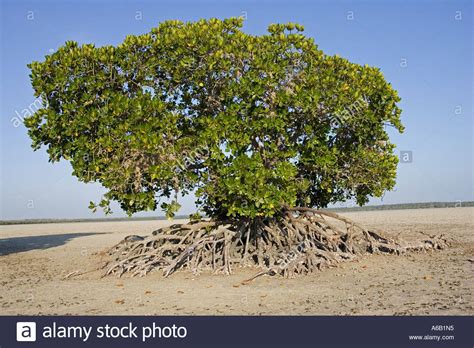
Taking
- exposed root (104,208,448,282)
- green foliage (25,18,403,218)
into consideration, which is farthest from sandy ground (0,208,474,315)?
green foliage (25,18,403,218)

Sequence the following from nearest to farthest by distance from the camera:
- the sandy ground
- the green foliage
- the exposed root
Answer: the sandy ground < the green foliage < the exposed root

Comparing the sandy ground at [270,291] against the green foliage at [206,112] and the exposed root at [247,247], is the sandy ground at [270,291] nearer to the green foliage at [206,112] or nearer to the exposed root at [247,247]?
the exposed root at [247,247]

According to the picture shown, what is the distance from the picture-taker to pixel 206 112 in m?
14.8

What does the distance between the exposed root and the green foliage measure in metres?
1.54

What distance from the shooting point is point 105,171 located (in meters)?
13.9

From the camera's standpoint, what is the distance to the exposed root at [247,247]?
48.8 feet

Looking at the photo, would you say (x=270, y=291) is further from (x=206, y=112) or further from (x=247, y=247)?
(x=206, y=112)

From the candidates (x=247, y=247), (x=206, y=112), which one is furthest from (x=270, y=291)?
(x=206, y=112)

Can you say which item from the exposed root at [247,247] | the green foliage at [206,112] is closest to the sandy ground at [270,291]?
the exposed root at [247,247]

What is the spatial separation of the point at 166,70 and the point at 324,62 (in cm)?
419

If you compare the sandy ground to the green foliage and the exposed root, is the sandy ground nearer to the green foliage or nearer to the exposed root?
the exposed root

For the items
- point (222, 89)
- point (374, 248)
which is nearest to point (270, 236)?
point (374, 248)

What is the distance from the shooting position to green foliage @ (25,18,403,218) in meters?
13.4

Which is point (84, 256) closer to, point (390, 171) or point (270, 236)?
point (270, 236)
